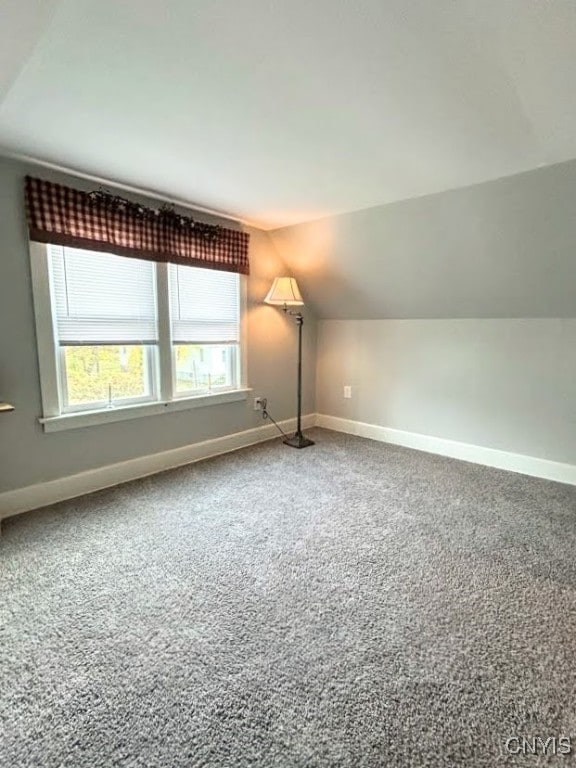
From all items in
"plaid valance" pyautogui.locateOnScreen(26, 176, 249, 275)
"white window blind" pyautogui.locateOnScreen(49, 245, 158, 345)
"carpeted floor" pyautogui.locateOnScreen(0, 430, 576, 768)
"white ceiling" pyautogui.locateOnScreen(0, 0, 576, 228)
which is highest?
"white ceiling" pyautogui.locateOnScreen(0, 0, 576, 228)

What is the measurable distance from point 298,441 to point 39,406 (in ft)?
7.19

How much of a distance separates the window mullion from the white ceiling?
740 millimetres

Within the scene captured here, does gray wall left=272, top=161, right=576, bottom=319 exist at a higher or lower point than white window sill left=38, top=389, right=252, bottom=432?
higher

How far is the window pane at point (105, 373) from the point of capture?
259cm

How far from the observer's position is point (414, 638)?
1447 millimetres

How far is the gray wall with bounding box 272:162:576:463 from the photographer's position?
244 cm

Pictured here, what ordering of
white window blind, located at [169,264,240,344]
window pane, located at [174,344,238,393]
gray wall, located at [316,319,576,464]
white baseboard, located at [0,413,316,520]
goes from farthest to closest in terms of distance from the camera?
window pane, located at [174,344,238,393] < white window blind, located at [169,264,240,344] < gray wall, located at [316,319,576,464] < white baseboard, located at [0,413,316,520]

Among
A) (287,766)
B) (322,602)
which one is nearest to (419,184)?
(322,602)

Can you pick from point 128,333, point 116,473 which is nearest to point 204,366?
point 128,333

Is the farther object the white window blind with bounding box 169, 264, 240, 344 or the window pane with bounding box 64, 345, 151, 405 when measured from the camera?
the white window blind with bounding box 169, 264, 240, 344

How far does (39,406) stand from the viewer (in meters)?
2.42

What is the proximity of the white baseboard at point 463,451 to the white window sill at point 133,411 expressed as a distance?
50.2 inches

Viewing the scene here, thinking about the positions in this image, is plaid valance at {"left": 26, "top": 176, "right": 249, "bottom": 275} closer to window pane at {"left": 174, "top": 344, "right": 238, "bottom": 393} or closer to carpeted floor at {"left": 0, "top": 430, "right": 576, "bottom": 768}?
window pane at {"left": 174, "top": 344, "right": 238, "bottom": 393}

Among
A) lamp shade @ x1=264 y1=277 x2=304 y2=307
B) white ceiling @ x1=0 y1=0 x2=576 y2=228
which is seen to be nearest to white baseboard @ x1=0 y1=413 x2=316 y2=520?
lamp shade @ x1=264 y1=277 x2=304 y2=307
